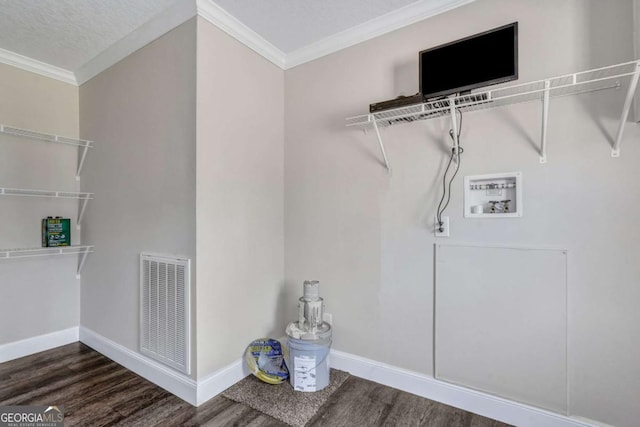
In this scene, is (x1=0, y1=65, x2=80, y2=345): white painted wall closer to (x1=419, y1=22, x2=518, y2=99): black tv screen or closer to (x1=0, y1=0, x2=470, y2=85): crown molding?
(x1=0, y1=0, x2=470, y2=85): crown molding

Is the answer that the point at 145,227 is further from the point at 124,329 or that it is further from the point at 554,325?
the point at 554,325

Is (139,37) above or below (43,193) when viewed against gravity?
above

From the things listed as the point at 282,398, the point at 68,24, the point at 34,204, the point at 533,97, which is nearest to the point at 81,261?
the point at 34,204

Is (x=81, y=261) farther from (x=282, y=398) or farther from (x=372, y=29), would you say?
(x=372, y=29)

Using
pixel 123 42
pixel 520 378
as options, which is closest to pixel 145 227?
pixel 123 42

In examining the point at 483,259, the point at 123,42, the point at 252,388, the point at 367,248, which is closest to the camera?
the point at 483,259

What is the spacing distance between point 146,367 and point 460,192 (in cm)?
247

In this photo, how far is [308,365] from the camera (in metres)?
2.00

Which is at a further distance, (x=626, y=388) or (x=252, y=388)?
(x=252, y=388)

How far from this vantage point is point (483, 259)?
1.78 m

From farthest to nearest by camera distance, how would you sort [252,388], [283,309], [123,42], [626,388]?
1. [283,309]
2. [123,42]
3. [252,388]
4. [626,388]

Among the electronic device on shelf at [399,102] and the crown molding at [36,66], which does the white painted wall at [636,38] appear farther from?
the crown molding at [36,66]

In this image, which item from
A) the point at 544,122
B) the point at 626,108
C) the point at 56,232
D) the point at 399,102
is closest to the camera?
the point at 626,108

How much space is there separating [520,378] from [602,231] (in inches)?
35.1
